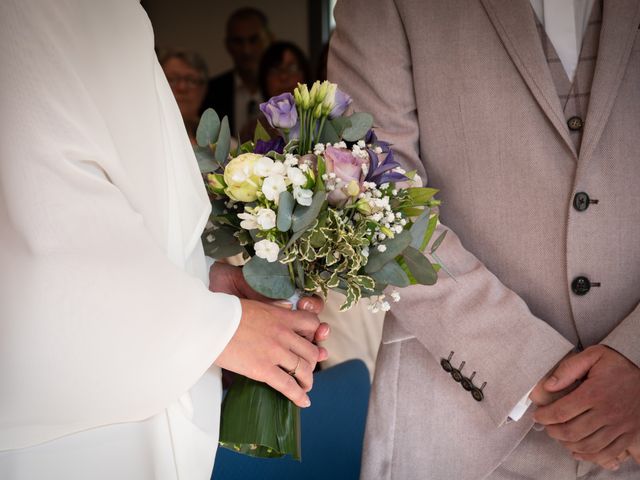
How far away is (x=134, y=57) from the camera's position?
1.18 metres

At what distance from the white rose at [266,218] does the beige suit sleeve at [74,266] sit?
145mm

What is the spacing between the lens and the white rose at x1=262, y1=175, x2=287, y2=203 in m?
1.20

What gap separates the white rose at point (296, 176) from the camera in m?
1.20

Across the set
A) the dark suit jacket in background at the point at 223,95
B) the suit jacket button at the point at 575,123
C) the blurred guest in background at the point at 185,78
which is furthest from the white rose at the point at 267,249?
the dark suit jacket in background at the point at 223,95

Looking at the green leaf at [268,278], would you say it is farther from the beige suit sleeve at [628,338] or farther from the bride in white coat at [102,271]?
the beige suit sleeve at [628,338]

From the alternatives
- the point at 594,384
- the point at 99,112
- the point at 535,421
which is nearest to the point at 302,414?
the point at 535,421

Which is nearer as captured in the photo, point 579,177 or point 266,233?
point 266,233

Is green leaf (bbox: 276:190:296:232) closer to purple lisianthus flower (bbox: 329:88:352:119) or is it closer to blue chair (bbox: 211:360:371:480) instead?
purple lisianthus flower (bbox: 329:88:352:119)

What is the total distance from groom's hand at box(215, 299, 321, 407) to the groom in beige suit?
420 millimetres

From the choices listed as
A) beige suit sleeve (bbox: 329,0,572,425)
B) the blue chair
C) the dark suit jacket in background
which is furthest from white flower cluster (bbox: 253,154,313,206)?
the dark suit jacket in background

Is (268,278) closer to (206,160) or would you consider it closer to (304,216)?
(304,216)

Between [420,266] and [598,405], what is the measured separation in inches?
18.2

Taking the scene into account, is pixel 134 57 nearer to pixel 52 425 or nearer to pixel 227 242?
pixel 227 242

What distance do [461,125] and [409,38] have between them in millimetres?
227
